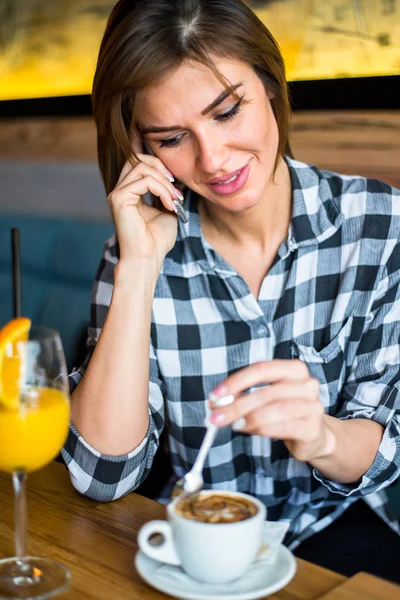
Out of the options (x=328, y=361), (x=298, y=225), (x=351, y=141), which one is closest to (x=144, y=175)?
(x=298, y=225)

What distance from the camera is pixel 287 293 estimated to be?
4.58ft

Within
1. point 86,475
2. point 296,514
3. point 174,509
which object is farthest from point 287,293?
point 174,509

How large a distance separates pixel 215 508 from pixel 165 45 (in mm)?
749

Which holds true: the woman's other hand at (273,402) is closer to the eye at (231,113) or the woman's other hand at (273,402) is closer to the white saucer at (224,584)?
the white saucer at (224,584)

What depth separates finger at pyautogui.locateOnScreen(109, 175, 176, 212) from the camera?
136cm

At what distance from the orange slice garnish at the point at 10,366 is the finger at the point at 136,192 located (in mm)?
557

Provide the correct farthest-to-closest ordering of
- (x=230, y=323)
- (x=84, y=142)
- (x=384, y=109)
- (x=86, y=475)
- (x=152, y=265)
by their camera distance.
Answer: (x=84, y=142)
(x=384, y=109)
(x=230, y=323)
(x=152, y=265)
(x=86, y=475)

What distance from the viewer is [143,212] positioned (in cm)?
144

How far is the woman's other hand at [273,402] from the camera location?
2.85ft

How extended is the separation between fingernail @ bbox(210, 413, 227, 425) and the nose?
1.74 feet

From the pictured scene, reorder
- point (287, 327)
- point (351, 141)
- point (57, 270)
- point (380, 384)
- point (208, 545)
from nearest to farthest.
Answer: point (208, 545) < point (380, 384) < point (287, 327) < point (351, 141) < point (57, 270)

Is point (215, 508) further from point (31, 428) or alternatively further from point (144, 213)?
point (144, 213)

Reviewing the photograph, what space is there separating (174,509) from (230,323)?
0.63 m

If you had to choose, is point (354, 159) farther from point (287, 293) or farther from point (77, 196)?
point (77, 196)
